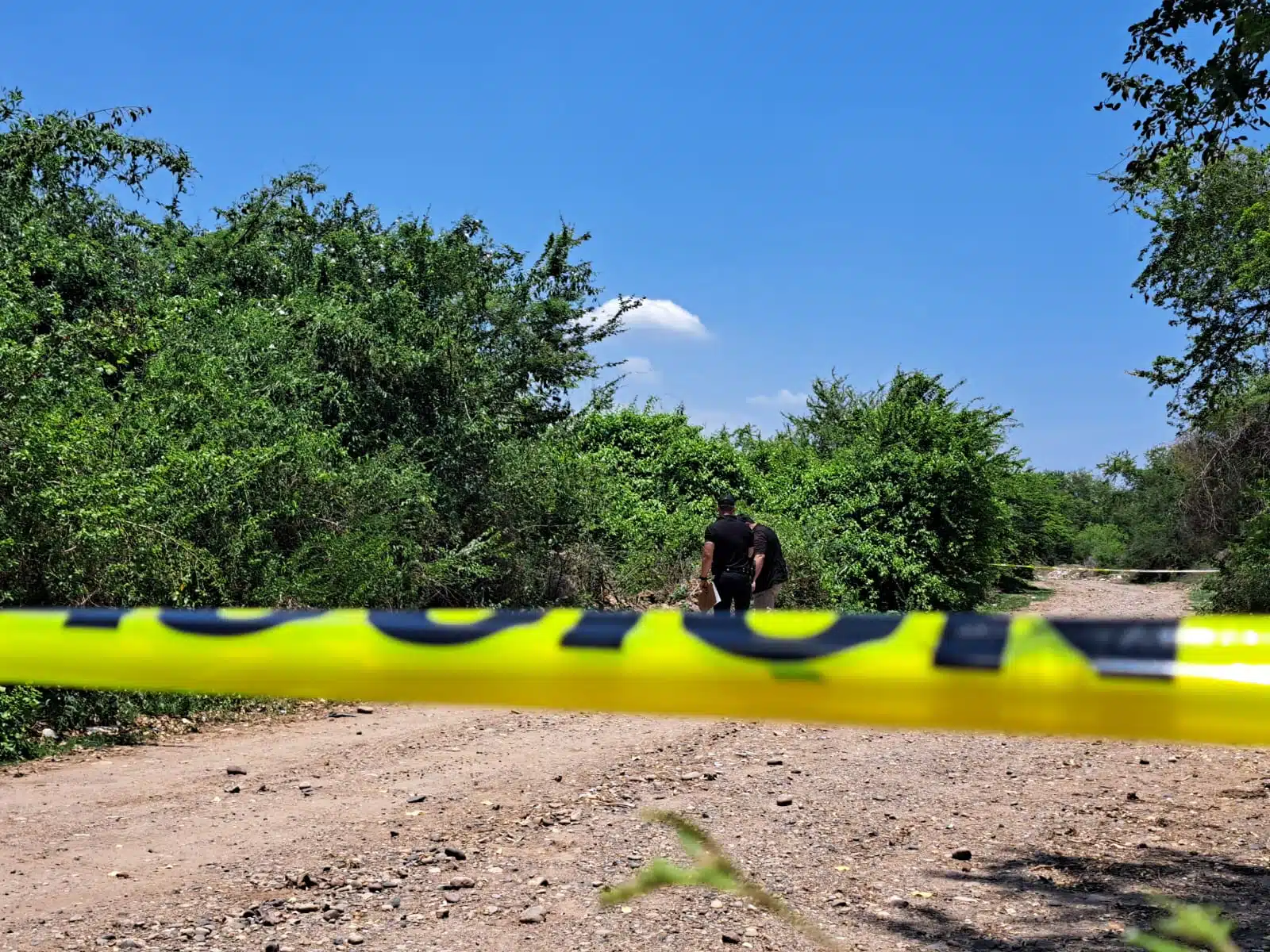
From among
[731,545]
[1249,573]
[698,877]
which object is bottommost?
[698,877]

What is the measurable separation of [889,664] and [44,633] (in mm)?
1416

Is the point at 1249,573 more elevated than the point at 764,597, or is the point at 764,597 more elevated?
the point at 1249,573

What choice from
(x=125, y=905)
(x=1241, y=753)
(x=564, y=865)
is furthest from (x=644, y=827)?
(x=1241, y=753)

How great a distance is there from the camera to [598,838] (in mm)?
5238

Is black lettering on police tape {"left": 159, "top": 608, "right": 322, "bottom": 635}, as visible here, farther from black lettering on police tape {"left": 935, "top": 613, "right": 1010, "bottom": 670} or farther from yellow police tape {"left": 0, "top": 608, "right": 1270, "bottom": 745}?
black lettering on police tape {"left": 935, "top": 613, "right": 1010, "bottom": 670}

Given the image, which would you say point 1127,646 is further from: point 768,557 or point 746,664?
point 768,557

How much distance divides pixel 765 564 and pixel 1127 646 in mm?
10318

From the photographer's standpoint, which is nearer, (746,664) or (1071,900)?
(746,664)

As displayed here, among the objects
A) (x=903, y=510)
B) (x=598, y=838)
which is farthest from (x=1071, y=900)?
(x=903, y=510)

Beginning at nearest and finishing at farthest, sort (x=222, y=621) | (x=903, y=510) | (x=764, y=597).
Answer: (x=222, y=621) < (x=764, y=597) < (x=903, y=510)

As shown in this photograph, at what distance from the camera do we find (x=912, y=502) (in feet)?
68.2

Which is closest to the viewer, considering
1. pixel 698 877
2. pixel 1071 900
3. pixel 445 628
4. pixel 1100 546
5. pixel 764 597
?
pixel 698 877

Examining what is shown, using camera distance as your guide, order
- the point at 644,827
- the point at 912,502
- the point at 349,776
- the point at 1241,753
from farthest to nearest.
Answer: the point at 912,502 < the point at 1241,753 < the point at 349,776 < the point at 644,827

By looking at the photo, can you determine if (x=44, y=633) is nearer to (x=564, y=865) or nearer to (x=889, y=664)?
(x=889, y=664)
